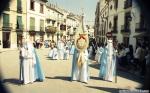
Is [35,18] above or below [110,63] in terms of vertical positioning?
above

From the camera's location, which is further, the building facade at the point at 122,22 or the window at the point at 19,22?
the window at the point at 19,22

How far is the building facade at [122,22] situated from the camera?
23567mm

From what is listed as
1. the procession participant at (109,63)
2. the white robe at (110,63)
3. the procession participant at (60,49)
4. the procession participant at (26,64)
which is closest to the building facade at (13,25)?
the procession participant at (60,49)

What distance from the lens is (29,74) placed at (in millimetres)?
9797

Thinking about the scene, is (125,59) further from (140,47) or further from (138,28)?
(138,28)

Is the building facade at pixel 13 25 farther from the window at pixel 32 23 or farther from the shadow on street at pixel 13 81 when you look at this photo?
the shadow on street at pixel 13 81

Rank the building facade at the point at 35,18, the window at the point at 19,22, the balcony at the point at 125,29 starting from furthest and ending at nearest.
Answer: the building facade at the point at 35,18 < the window at the point at 19,22 < the balcony at the point at 125,29

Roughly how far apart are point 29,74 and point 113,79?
2.87m

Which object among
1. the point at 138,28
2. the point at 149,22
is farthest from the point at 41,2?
the point at 149,22

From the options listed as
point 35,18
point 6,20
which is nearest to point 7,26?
point 6,20

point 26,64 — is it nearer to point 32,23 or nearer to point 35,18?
point 32,23

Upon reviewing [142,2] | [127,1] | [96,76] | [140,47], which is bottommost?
[96,76]

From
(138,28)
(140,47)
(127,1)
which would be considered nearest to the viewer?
(140,47)

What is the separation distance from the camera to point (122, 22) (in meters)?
28.7
